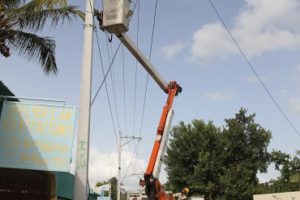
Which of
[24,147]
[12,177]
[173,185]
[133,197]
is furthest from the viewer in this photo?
[173,185]

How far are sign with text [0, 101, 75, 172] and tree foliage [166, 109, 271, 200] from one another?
34.8 meters

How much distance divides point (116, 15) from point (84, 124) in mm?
2831

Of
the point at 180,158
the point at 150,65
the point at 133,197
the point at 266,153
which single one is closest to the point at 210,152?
the point at 180,158

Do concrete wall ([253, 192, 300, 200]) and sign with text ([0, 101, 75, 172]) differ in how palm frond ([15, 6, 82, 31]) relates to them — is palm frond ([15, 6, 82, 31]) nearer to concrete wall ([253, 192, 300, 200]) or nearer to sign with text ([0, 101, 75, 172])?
sign with text ([0, 101, 75, 172])

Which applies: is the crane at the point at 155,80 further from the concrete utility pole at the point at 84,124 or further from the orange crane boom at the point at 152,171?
the concrete utility pole at the point at 84,124

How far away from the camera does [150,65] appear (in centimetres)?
1577

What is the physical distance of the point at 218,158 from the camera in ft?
162

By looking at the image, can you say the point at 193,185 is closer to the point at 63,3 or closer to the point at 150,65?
the point at 150,65

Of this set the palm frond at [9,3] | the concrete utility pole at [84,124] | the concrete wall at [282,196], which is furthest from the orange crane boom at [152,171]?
the concrete wall at [282,196]

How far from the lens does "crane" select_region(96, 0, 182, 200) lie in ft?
38.1

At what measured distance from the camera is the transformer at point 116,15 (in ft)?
37.7

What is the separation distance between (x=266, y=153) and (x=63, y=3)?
146 feet

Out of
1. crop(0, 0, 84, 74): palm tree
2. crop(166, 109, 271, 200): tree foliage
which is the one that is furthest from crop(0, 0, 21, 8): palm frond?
crop(166, 109, 271, 200): tree foliage

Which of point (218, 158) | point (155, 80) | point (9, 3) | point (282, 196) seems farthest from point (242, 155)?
point (9, 3)
